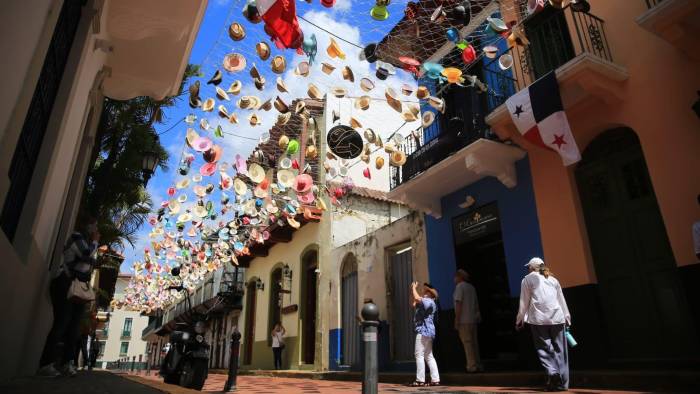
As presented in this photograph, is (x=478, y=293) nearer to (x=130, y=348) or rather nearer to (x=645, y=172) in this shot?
(x=645, y=172)

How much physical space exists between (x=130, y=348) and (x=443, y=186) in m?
57.1

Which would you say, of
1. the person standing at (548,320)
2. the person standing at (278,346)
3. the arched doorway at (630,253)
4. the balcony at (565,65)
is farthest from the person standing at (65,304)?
the person standing at (278,346)

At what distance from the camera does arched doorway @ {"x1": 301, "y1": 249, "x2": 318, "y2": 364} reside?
14367mm

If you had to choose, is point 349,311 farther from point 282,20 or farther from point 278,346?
point 282,20

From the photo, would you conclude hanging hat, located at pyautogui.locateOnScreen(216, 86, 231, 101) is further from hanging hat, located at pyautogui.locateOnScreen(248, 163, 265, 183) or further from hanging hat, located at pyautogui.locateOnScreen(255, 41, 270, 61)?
hanging hat, located at pyautogui.locateOnScreen(248, 163, 265, 183)

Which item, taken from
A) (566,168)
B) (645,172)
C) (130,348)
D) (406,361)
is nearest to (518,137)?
(566,168)

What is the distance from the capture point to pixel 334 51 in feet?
19.4

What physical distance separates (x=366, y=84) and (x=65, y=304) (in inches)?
185

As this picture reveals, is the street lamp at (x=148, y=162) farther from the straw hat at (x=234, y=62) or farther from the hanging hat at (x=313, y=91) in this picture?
the hanging hat at (x=313, y=91)

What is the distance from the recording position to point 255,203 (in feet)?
34.9

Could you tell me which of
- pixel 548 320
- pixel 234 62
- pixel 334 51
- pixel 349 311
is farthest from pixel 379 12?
pixel 349 311

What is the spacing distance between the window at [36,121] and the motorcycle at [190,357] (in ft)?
8.47

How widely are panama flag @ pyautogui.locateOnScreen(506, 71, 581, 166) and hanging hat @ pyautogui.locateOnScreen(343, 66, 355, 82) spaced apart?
2.88 metres

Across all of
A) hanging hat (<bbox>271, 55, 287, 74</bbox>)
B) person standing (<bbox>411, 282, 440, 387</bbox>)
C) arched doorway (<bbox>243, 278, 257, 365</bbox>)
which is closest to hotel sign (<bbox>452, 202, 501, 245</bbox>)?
person standing (<bbox>411, 282, 440, 387</bbox>)
